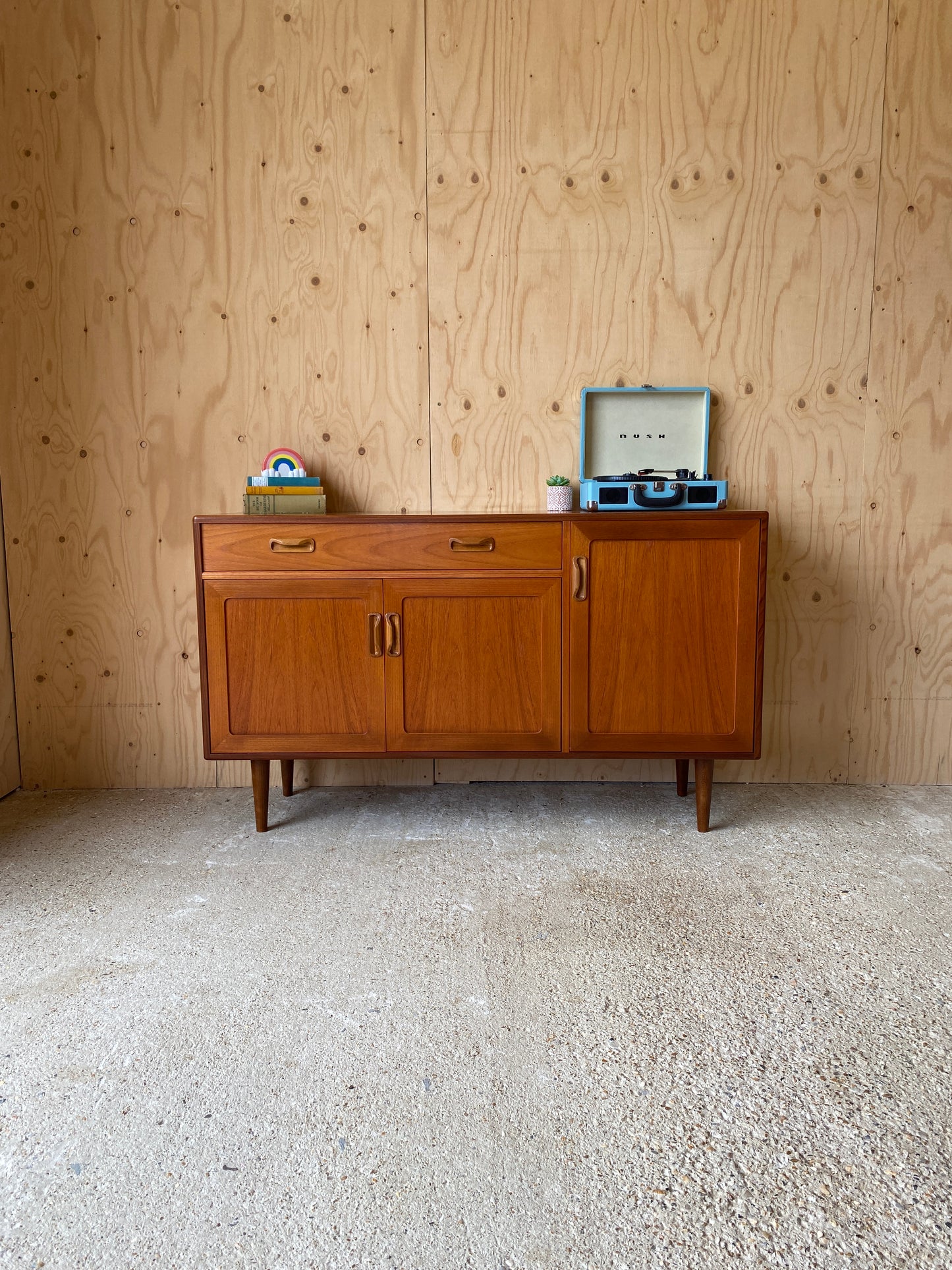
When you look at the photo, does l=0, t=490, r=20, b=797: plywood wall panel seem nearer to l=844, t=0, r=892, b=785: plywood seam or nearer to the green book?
the green book

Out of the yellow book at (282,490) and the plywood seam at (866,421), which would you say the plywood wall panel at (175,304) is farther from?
the plywood seam at (866,421)

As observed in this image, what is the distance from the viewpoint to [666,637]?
7.30ft

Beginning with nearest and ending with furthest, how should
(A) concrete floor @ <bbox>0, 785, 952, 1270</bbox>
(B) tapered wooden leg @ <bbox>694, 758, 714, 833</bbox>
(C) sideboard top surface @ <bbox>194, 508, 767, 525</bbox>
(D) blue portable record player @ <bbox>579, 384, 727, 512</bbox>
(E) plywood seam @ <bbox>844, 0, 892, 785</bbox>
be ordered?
1. (A) concrete floor @ <bbox>0, 785, 952, 1270</bbox>
2. (C) sideboard top surface @ <bbox>194, 508, 767, 525</bbox>
3. (B) tapered wooden leg @ <bbox>694, 758, 714, 833</bbox>
4. (E) plywood seam @ <bbox>844, 0, 892, 785</bbox>
5. (D) blue portable record player @ <bbox>579, 384, 727, 512</bbox>

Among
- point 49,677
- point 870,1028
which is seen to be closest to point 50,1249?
point 870,1028

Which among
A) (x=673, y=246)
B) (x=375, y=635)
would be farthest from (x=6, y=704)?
(x=673, y=246)

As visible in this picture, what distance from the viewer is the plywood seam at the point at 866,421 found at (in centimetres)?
244

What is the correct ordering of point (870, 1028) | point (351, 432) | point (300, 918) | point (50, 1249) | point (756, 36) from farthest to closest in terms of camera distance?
point (351, 432) → point (756, 36) → point (300, 918) → point (870, 1028) → point (50, 1249)

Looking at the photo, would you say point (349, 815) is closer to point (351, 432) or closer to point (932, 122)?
point (351, 432)

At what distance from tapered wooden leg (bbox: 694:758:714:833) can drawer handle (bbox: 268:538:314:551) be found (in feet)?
3.93

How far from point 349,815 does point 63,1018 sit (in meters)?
1.08

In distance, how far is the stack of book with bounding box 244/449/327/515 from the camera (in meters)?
2.36

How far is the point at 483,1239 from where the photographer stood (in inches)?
40.1

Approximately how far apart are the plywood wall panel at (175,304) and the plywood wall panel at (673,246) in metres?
0.15

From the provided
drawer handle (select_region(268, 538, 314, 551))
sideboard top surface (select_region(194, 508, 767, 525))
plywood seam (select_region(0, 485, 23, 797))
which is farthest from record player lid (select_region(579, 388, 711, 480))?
plywood seam (select_region(0, 485, 23, 797))
